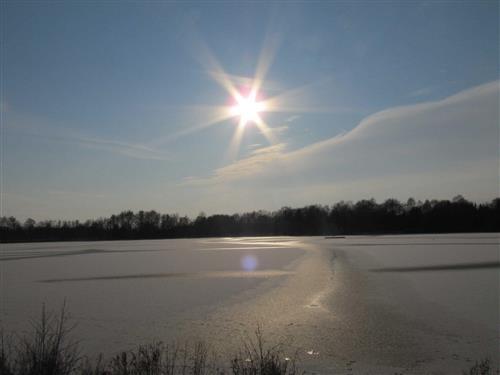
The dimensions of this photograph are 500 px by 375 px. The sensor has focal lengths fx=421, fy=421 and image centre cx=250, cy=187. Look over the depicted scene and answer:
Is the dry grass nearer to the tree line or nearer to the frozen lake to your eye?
the frozen lake

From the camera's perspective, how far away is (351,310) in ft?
28.5

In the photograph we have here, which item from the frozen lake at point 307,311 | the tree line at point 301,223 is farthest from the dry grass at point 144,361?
the tree line at point 301,223

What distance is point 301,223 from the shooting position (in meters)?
96.9

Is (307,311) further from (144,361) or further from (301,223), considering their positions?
(301,223)

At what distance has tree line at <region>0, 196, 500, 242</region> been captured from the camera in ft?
243

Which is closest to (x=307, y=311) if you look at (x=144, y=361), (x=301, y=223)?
(x=144, y=361)

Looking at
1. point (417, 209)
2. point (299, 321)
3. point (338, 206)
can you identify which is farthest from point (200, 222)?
point (299, 321)

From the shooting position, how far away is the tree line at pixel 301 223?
243ft

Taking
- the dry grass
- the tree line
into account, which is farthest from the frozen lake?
the tree line

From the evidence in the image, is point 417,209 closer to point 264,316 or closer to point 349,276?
point 349,276

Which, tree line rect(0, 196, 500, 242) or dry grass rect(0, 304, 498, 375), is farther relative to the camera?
tree line rect(0, 196, 500, 242)

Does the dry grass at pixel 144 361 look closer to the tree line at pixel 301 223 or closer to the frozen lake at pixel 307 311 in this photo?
the frozen lake at pixel 307 311

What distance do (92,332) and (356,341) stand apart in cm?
442

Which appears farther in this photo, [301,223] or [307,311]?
[301,223]
